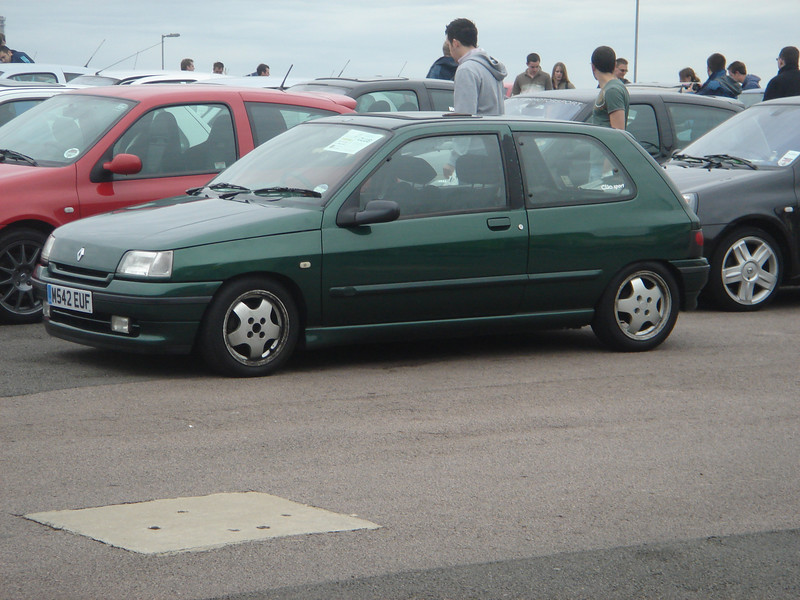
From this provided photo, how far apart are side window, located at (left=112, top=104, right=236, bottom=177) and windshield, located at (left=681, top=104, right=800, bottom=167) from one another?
4.18 meters

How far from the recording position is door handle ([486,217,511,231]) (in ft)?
26.4

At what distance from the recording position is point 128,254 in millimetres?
7297

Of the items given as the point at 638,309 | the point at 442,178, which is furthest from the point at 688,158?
the point at 442,178

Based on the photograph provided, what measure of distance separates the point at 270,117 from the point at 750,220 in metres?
3.89

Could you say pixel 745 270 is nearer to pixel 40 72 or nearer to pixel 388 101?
pixel 388 101

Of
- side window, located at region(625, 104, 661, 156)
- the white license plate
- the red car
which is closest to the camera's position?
the white license plate

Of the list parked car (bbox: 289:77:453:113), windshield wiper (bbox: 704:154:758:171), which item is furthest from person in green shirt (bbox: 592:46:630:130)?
parked car (bbox: 289:77:453:113)

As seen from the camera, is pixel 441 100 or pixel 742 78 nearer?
pixel 441 100

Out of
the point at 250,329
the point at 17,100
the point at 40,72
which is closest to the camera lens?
the point at 250,329

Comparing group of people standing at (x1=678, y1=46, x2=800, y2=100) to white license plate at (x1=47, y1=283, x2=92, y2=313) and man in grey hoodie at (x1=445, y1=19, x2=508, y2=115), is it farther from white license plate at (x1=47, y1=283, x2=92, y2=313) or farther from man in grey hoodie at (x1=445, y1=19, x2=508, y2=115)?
white license plate at (x1=47, y1=283, x2=92, y2=313)

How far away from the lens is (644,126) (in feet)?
43.7

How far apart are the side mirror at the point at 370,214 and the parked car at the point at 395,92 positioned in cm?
696

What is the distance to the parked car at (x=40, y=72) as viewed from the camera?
65.2 feet

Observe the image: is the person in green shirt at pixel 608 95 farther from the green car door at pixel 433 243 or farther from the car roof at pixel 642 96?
the green car door at pixel 433 243
